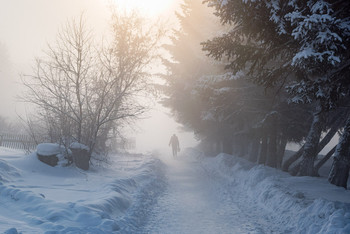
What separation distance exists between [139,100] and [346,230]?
10923mm

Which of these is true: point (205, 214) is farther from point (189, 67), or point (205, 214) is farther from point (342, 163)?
point (189, 67)

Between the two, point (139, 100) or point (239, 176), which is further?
point (139, 100)

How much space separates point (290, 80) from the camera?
1221 centimetres

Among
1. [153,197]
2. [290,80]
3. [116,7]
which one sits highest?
[116,7]

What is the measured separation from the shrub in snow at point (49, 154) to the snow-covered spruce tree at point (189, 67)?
10885 mm

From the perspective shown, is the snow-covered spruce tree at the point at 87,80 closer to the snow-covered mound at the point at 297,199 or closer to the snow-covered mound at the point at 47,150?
the snow-covered mound at the point at 47,150

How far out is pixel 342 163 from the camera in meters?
9.55

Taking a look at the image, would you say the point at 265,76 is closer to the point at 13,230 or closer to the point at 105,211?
the point at 105,211

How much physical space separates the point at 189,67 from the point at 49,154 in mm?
13777

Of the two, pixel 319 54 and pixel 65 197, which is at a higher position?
pixel 319 54

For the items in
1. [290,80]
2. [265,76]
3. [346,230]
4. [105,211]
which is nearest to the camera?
[346,230]

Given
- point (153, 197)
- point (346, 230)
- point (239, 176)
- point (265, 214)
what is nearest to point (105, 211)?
point (153, 197)

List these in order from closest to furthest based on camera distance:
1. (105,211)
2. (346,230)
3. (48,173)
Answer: (346,230)
(105,211)
(48,173)

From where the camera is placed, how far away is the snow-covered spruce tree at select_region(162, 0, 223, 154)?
66.7ft
